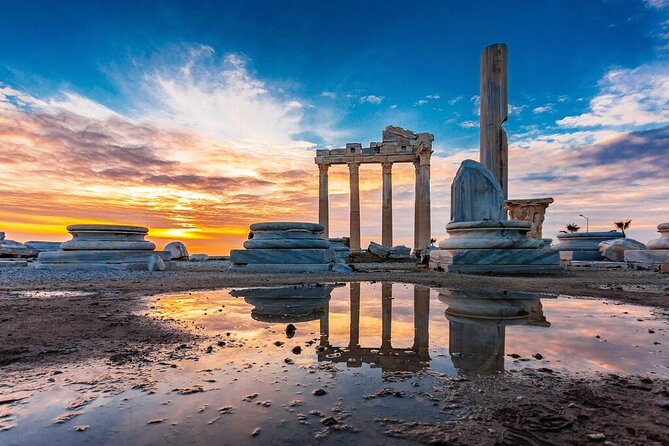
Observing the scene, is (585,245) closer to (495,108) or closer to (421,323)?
(495,108)

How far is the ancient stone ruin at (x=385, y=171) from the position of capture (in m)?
29.2

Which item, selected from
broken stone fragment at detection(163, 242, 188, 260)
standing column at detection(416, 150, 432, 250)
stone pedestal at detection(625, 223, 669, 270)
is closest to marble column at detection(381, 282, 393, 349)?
stone pedestal at detection(625, 223, 669, 270)

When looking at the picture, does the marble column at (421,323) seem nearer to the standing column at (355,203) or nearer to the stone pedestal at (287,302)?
the stone pedestal at (287,302)

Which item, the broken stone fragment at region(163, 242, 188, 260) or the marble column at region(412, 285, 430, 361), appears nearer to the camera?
the marble column at region(412, 285, 430, 361)

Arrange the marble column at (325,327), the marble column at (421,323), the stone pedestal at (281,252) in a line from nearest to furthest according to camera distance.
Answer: the marble column at (421,323), the marble column at (325,327), the stone pedestal at (281,252)

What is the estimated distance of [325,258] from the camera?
10.9 m

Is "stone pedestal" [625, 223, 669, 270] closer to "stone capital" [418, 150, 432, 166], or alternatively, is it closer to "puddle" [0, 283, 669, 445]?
"puddle" [0, 283, 669, 445]

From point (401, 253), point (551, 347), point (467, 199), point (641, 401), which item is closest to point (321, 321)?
point (551, 347)

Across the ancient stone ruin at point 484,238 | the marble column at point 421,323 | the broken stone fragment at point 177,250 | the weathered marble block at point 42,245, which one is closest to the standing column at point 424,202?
the broken stone fragment at point 177,250

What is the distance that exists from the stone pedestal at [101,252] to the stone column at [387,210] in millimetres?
20512

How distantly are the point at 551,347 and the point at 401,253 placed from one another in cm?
2135

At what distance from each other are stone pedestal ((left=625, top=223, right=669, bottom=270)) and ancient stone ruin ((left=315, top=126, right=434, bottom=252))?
16.9m

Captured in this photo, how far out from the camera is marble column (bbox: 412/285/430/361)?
2.71 meters

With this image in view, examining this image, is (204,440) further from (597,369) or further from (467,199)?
(467,199)
